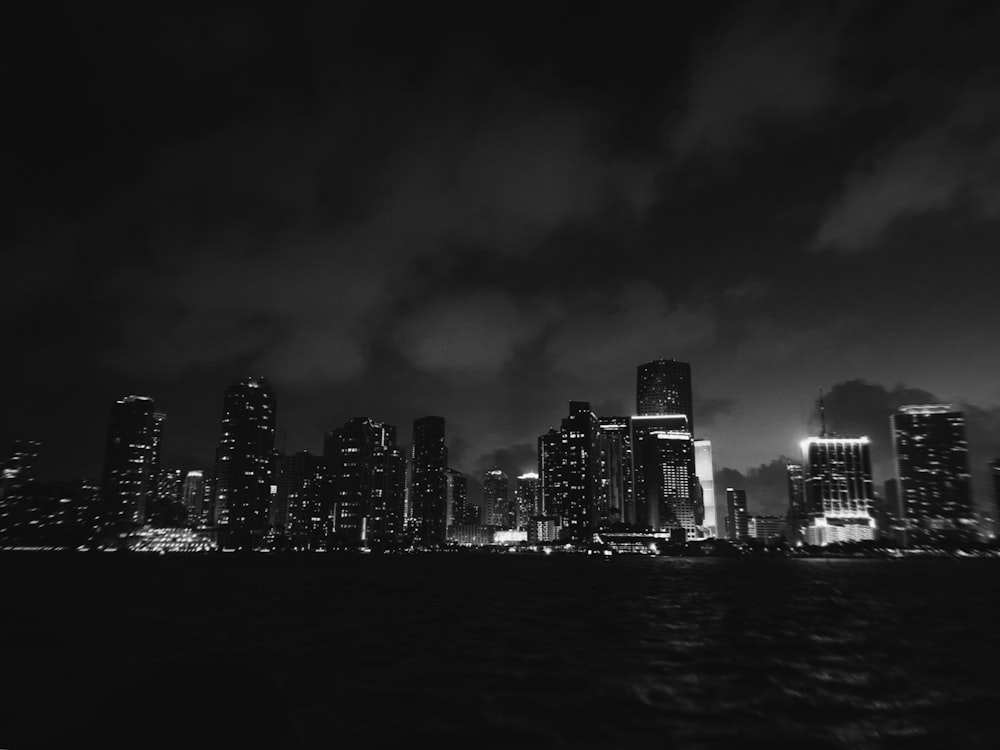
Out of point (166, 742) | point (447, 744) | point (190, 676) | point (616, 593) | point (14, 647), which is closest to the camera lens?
point (166, 742)

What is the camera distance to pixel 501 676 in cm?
2633

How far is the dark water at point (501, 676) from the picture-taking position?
1719cm

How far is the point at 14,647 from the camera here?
115ft

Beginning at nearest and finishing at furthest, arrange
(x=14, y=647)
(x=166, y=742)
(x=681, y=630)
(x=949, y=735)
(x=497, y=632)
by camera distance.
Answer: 1. (x=166, y=742)
2. (x=949, y=735)
3. (x=14, y=647)
4. (x=497, y=632)
5. (x=681, y=630)

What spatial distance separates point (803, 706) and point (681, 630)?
75.9 ft

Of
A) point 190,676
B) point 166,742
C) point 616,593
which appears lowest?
point 616,593

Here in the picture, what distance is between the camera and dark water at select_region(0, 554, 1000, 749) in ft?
56.4

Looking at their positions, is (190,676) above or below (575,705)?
above

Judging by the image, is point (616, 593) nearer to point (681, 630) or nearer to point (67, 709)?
point (681, 630)

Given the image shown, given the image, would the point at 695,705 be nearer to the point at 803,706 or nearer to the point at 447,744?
the point at 803,706

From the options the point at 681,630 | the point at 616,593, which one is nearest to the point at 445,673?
the point at 681,630

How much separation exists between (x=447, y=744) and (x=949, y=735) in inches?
563

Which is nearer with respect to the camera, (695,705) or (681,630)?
(695,705)

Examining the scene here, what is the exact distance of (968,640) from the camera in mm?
41125
